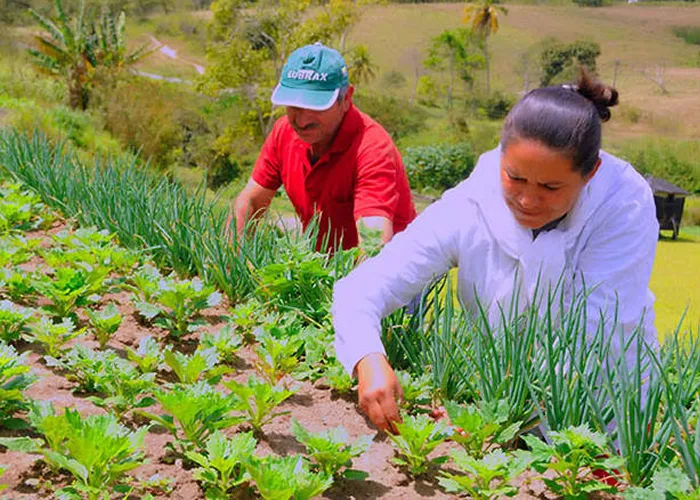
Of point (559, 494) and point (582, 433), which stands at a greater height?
point (582, 433)

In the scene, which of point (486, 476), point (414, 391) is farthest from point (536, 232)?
point (486, 476)

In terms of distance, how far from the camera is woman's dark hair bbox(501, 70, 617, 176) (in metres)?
1.50

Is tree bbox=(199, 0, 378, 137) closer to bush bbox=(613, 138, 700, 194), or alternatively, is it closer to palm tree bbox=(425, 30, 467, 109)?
bush bbox=(613, 138, 700, 194)

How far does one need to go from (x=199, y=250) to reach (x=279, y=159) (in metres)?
0.70

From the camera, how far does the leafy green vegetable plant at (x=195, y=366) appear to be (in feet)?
Result: 5.10

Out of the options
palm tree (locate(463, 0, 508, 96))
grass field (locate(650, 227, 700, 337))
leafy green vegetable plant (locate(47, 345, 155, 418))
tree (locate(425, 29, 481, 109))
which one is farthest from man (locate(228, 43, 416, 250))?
palm tree (locate(463, 0, 508, 96))

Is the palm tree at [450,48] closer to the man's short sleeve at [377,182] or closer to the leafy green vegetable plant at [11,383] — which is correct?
the man's short sleeve at [377,182]

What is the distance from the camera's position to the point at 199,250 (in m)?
2.34

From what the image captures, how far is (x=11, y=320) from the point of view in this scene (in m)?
1.72

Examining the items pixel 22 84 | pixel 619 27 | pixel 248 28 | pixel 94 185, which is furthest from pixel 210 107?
pixel 619 27

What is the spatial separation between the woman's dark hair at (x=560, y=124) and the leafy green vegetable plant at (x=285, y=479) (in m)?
0.78

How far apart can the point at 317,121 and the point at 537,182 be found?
120 cm

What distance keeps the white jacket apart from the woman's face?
0.15 feet

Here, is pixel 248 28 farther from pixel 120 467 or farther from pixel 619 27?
pixel 619 27
